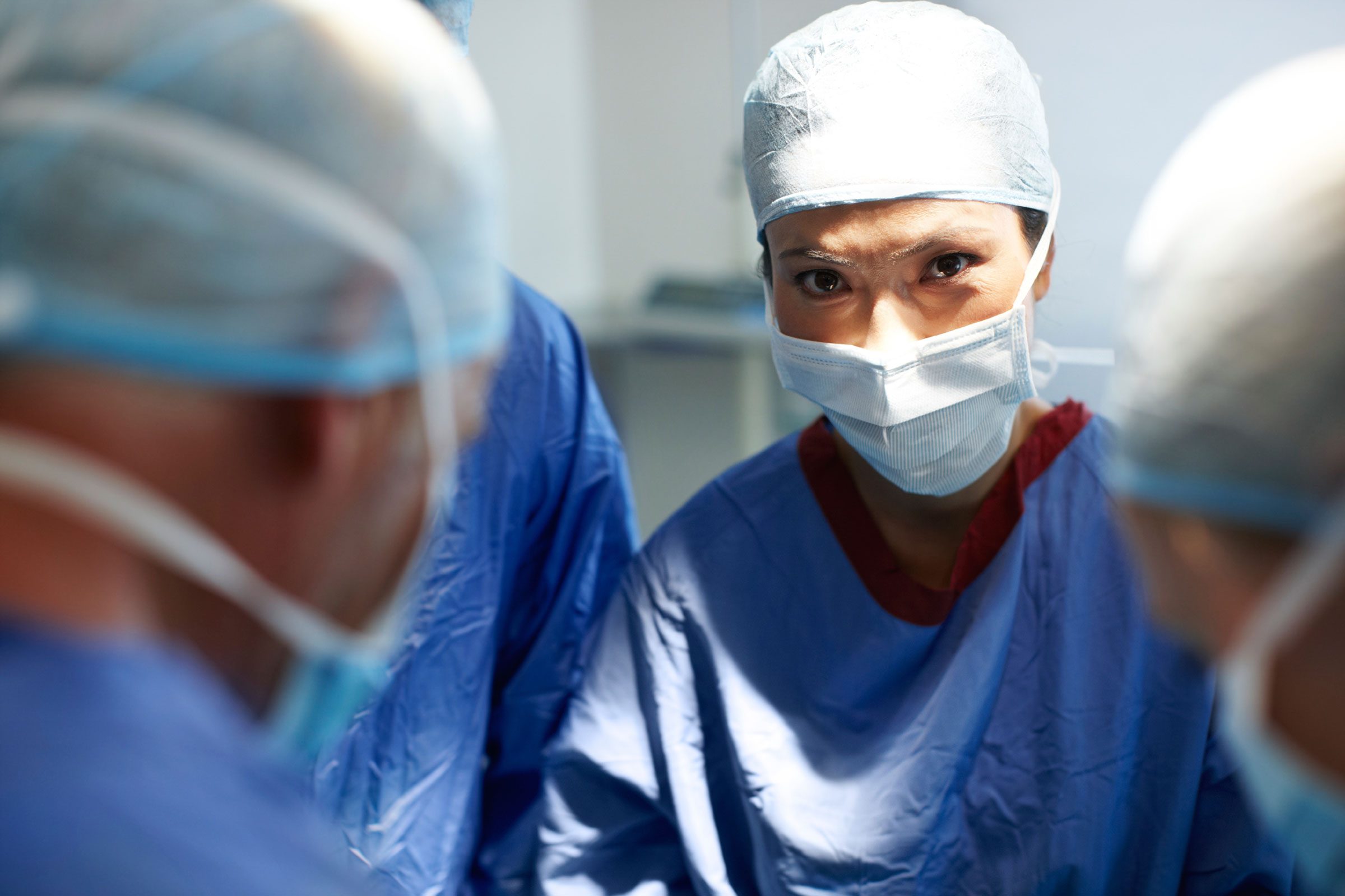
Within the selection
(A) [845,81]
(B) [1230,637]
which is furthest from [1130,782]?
(A) [845,81]

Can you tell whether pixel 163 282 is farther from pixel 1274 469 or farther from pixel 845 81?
pixel 845 81

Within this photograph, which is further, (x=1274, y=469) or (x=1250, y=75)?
(x=1250, y=75)

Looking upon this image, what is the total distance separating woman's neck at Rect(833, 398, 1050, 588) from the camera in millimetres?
1367

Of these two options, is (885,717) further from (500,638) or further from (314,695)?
(314,695)

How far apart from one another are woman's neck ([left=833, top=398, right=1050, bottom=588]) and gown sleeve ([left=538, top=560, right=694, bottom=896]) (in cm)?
32

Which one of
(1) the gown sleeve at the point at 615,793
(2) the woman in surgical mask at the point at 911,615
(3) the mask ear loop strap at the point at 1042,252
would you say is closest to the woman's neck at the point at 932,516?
(2) the woman in surgical mask at the point at 911,615

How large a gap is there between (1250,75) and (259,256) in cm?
129

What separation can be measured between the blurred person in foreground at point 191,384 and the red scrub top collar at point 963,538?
833mm

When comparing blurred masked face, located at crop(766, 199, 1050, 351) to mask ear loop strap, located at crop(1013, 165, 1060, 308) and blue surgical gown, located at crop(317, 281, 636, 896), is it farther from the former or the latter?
blue surgical gown, located at crop(317, 281, 636, 896)

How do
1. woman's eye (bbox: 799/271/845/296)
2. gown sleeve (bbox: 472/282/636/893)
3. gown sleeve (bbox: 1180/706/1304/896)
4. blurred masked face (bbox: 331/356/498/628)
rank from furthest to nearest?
gown sleeve (bbox: 472/282/636/893) < woman's eye (bbox: 799/271/845/296) < gown sleeve (bbox: 1180/706/1304/896) < blurred masked face (bbox: 331/356/498/628)

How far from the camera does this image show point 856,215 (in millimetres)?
1231

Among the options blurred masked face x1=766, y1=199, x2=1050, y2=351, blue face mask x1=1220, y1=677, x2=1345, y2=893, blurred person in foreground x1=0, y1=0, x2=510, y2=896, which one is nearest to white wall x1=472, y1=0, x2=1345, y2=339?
blurred masked face x1=766, y1=199, x2=1050, y2=351

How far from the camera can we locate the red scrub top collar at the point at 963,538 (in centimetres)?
132

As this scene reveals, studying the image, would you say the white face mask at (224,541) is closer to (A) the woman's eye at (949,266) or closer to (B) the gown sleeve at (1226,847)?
(A) the woman's eye at (949,266)
